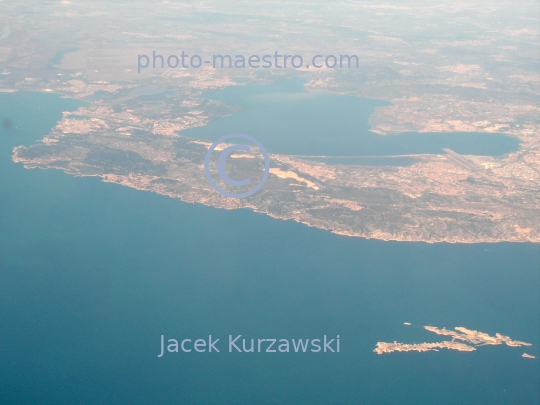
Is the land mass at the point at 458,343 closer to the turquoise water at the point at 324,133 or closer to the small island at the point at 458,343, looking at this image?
the small island at the point at 458,343

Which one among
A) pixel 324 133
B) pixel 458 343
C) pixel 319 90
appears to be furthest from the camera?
pixel 319 90

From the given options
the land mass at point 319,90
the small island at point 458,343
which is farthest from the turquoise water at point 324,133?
the small island at point 458,343

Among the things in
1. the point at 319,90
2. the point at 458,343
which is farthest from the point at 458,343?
the point at 319,90

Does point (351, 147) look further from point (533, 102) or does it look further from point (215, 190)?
point (533, 102)

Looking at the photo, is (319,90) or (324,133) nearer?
(324,133)

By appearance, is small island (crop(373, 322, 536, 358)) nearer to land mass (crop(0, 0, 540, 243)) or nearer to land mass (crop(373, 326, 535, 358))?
land mass (crop(373, 326, 535, 358))

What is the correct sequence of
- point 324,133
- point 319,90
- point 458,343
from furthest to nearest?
point 319,90
point 324,133
point 458,343

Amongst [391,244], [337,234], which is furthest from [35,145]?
[391,244]

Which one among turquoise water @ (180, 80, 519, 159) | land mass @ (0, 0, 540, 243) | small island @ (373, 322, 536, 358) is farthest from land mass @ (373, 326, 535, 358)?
turquoise water @ (180, 80, 519, 159)

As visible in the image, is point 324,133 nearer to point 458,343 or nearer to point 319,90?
point 319,90
